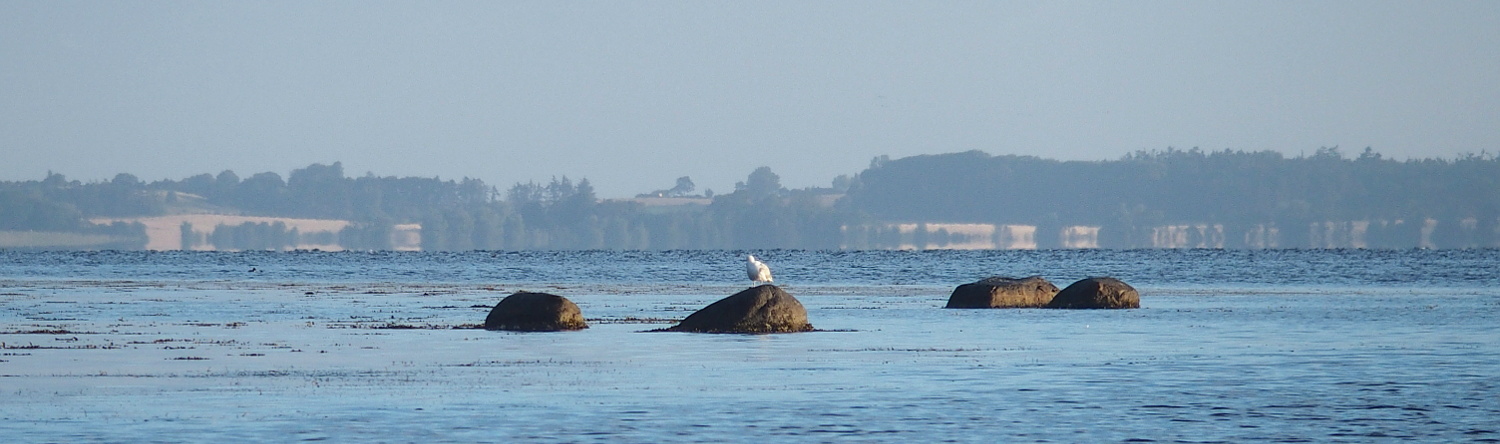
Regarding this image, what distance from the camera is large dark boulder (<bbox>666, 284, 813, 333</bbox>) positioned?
3188 centimetres

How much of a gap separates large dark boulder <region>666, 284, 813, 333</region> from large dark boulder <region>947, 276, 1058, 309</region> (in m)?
11.5

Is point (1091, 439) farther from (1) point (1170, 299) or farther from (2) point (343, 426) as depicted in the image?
(1) point (1170, 299)

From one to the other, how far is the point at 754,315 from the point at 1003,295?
1294 centimetres

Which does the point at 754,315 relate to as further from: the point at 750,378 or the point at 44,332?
the point at 44,332

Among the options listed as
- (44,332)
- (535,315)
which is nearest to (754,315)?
(535,315)

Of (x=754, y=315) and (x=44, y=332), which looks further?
(x=754, y=315)

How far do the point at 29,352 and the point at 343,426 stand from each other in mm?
10077

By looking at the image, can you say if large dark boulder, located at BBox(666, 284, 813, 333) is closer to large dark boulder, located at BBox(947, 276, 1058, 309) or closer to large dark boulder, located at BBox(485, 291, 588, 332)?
large dark boulder, located at BBox(485, 291, 588, 332)

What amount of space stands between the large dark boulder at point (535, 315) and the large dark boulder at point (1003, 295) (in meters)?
13.2

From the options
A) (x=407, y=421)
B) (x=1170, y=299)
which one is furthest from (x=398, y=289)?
(x=407, y=421)

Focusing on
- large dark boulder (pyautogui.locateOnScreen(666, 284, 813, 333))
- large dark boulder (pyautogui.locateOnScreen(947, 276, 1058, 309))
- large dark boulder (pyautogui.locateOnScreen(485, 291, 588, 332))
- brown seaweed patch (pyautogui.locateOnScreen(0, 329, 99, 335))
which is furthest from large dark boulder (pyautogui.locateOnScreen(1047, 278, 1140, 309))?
brown seaweed patch (pyautogui.locateOnScreen(0, 329, 99, 335))

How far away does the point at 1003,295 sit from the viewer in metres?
43.4

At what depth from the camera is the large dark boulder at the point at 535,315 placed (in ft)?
108

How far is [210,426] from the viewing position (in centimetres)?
1730
